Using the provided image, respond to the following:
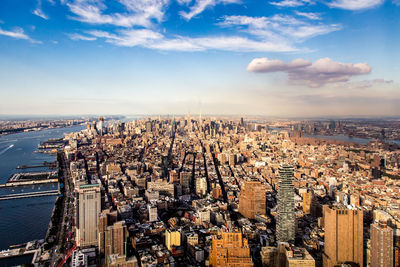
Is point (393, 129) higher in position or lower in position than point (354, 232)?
higher

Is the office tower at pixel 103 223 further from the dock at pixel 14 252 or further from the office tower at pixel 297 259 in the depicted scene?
the office tower at pixel 297 259

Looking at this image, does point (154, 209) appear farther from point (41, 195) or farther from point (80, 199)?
point (41, 195)

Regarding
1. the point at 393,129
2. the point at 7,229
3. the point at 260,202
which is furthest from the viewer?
the point at 393,129

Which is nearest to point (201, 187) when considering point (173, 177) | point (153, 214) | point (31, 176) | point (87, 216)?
point (173, 177)

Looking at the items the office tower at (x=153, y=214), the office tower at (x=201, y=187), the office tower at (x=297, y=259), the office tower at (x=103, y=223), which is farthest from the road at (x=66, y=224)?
the office tower at (x=297, y=259)

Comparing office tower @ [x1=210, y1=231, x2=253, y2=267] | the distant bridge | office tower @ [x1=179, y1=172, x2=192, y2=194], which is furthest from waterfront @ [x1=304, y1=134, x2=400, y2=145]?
the distant bridge

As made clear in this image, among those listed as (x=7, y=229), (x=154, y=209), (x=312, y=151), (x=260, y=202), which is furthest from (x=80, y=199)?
(x=312, y=151)

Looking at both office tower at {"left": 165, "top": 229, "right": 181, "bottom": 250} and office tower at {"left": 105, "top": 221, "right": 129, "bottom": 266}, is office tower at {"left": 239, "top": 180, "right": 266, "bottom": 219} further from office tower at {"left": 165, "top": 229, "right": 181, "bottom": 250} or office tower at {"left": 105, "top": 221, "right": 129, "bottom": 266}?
office tower at {"left": 105, "top": 221, "right": 129, "bottom": 266}
